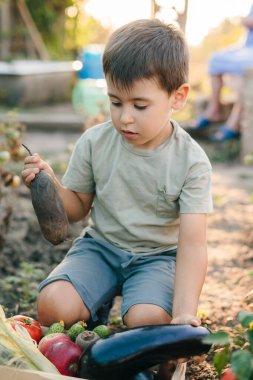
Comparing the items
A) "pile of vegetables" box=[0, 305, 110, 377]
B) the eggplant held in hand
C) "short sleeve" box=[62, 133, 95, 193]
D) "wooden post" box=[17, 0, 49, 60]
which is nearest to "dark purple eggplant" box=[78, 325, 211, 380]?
"pile of vegetables" box=[0, 305, 110, 377]

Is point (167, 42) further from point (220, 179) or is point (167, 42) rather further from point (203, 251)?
point (220, 179)

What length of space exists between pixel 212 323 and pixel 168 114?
944 millimetres

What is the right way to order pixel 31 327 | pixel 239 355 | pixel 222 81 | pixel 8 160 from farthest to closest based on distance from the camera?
pixel 222 81 < pixel 8 160 < pixel 31 327 < pixel 239 355

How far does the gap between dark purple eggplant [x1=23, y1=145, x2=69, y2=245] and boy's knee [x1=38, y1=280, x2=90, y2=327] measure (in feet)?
0.62

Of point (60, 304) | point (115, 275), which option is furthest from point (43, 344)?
point (115, 275)

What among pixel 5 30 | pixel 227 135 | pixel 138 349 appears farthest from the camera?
pixel 5 30

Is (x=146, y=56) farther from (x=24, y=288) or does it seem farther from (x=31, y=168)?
(x=24, y=288)

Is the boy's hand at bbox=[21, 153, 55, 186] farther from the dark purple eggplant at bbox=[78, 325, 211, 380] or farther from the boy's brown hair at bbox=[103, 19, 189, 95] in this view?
the dark purple eggplant at bbox=[78, 325, 211, 380]

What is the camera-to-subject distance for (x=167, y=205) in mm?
2451

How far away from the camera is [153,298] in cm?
224

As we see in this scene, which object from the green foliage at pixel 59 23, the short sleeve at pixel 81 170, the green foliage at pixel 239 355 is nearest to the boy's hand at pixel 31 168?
the short sleeve at pixel 81 170

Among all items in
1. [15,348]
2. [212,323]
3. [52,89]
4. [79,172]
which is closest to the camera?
[15,348]

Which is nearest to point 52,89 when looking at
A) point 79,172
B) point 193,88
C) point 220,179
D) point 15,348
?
point 193,88

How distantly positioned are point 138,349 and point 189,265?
520mm
